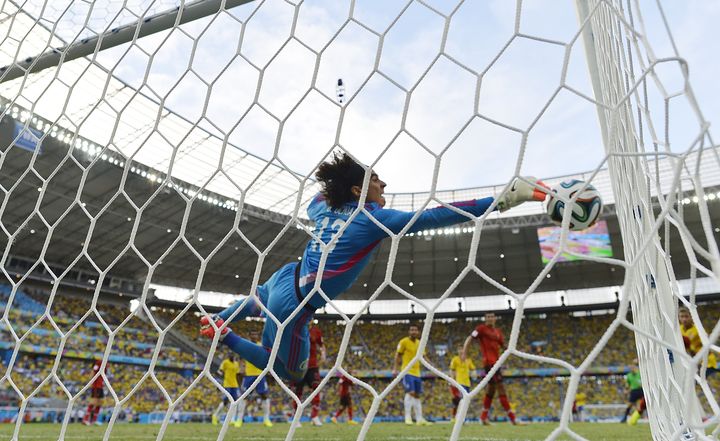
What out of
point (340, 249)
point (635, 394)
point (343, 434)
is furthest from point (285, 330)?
point (635, 394)

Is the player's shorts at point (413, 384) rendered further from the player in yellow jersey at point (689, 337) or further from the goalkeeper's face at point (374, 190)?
→ the goalkeeper's face at point (374, 190)

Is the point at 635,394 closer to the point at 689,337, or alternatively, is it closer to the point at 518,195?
the point at 689,337

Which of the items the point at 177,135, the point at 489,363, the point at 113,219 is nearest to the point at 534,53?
the point at 489,363

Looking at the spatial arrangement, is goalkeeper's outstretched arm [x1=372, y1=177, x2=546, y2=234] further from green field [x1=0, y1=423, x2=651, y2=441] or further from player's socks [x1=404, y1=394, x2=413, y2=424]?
player's socks [x1=404, y1=394, x2=413, y2=424]

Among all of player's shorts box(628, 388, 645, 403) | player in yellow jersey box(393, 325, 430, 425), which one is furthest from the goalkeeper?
player's shorts box(628, 388, 645, 403)

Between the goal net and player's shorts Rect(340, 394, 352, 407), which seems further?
player's shorts Rect(340, 394, 352, 407)

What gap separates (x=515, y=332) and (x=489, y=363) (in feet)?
18.5

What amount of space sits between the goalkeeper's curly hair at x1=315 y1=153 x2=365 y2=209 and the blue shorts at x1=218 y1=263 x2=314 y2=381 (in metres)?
0.38

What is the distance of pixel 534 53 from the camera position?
182cm

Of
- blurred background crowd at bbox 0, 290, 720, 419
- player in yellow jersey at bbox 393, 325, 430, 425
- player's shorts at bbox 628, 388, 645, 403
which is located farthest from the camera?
blurred background crowd at bbox 0, 290, 720, 419

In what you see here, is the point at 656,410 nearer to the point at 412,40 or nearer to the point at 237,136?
the point at 412,40

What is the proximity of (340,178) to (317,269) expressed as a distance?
457 millimetres

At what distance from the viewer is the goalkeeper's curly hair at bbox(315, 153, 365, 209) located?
2424 millimetres

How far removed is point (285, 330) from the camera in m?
2.37
